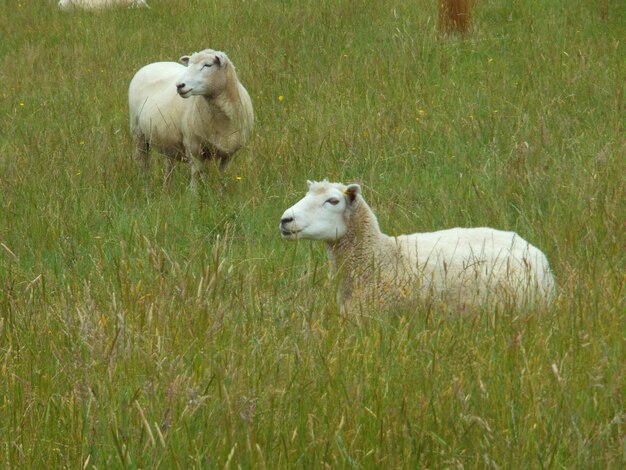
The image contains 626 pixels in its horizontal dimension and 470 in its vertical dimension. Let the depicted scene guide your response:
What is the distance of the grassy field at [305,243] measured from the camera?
2.71 m

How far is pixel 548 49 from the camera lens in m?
8.83

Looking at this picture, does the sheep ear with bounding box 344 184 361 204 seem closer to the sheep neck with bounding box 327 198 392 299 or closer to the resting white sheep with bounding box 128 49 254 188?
the sheep neck with bounding box 327 198 392 299

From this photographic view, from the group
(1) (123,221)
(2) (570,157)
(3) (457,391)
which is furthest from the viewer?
(2) (570,157)

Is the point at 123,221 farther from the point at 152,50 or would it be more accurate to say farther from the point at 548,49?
the point at 152,50

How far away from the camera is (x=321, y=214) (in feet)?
15.5

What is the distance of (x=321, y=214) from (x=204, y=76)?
2.98 metres

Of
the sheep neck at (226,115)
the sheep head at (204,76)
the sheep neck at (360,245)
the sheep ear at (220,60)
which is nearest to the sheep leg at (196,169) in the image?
the sheep neck at (226,115)

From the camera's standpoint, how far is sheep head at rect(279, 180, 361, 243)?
4.60 meters

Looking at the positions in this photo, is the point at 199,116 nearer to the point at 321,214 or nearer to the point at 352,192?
the point at 352,192

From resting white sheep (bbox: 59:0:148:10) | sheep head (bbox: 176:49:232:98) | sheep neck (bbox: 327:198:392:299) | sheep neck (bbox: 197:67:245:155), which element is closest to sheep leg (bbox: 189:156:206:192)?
sheep neck (bbox: 197:67:245:155)

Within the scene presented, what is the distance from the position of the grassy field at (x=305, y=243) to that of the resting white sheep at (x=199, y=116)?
0.18 meters

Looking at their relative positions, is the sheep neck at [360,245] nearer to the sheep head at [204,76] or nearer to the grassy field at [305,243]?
the grassy field at [305,243]

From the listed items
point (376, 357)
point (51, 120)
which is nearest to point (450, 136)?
point (51, 120)

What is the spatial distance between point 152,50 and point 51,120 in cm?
249
